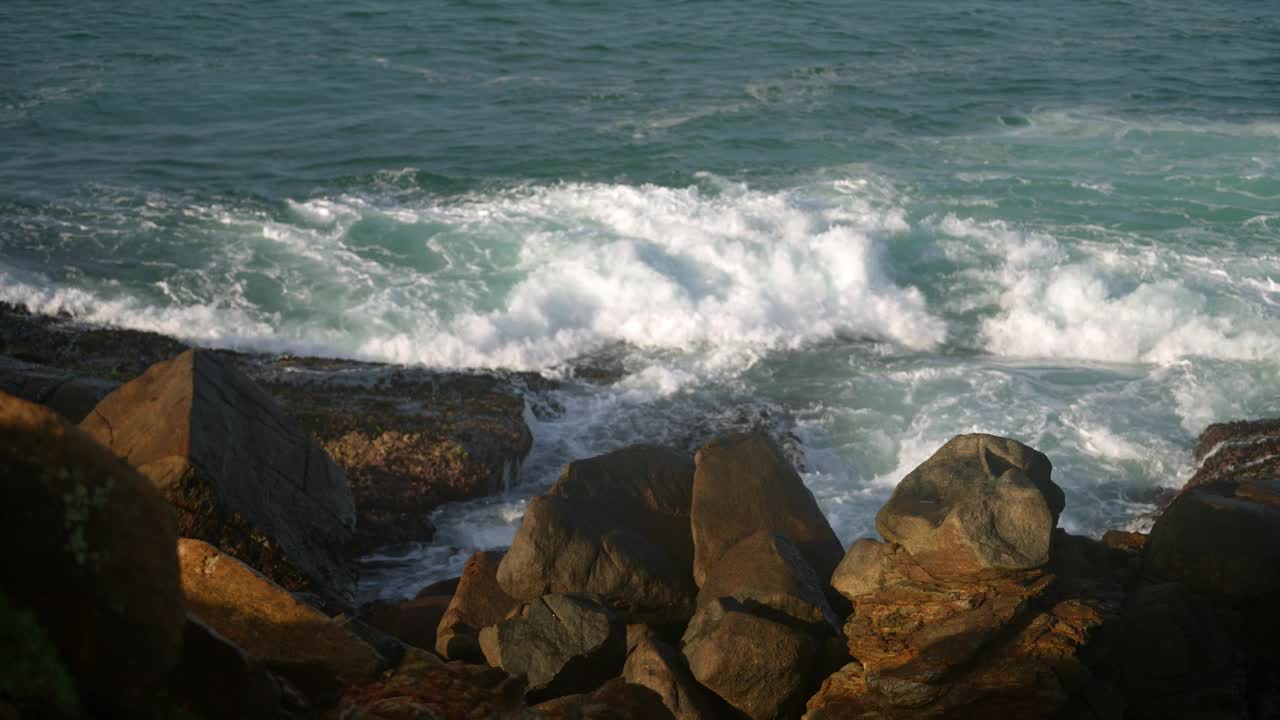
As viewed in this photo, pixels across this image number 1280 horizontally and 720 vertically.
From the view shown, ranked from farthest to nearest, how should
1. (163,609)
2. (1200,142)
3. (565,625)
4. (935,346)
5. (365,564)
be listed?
(1200,142) < (935,346) < (365,564) < (565,625) < (163,609)

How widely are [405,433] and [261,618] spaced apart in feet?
17.0

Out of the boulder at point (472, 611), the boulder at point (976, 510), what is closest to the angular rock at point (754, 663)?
the boulder at point (976, 510)

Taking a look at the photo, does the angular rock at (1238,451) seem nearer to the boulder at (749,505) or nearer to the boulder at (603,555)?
the boulder at (749,505)

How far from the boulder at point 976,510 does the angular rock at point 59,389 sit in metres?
7.06

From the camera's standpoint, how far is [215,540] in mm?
8250

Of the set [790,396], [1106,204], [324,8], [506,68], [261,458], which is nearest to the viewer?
[261,458]

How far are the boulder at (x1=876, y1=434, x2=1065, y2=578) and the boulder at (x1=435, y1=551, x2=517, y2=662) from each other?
296 centimetres

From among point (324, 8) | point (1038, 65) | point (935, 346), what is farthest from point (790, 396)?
point (324, 8)

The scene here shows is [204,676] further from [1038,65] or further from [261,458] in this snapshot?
[1038,65]

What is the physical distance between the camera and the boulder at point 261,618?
686cm

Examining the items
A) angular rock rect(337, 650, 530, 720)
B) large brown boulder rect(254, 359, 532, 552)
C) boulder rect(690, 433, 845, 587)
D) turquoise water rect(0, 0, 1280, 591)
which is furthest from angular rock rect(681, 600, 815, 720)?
large brown boulder rect(254, 359, 532, 552)

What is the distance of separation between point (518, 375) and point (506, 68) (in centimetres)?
1679

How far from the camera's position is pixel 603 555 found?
834 cm

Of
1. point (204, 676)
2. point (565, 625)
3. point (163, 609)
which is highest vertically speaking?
point (163, 609)
